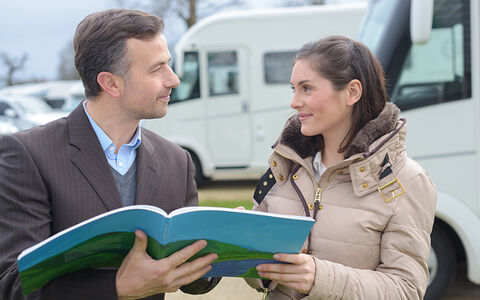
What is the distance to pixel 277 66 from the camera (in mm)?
8891

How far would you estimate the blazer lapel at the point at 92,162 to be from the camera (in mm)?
1777

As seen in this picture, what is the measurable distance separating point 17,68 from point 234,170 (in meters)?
37.7

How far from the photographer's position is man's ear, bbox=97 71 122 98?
1925 millimetres

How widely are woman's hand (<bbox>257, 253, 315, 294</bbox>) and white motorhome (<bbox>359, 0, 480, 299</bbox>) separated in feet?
8.22

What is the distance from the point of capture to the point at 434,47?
13.0 feet

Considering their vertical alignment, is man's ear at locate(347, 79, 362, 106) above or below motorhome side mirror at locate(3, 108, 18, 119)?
below

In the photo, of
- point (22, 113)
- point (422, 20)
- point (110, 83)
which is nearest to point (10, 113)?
point (22, 113)

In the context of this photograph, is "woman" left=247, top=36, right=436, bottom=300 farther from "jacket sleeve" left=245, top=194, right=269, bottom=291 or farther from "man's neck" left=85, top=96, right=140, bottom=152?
"man's neck" left=85, top=96, right=140, bottom=152

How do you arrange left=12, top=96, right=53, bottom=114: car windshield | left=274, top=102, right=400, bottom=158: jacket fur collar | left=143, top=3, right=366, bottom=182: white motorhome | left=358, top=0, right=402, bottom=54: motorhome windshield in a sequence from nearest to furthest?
left=274, top=102, right=400, bottom=158: jacket fur collar < left=358, top=0, right=402, bottom=54: motorhome windshield < left=143, top=3, right=366, bottom=182: white motorhome < left=12, top=96, right=53, bottom=114: car windshield

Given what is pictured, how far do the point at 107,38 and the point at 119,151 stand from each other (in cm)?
43

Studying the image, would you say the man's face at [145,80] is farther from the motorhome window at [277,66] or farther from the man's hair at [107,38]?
the motorhome window at [277,66]

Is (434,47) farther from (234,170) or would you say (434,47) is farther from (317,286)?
(234,170)

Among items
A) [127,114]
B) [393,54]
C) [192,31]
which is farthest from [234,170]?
[127,114]

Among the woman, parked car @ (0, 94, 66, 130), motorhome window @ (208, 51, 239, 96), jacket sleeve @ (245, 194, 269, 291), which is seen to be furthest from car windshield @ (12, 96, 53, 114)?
the woman
